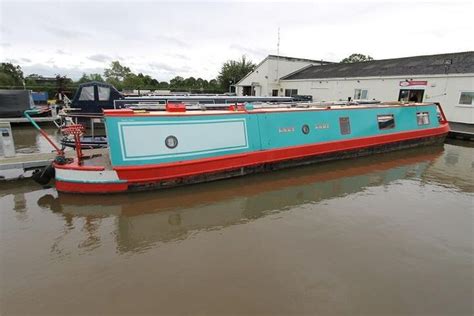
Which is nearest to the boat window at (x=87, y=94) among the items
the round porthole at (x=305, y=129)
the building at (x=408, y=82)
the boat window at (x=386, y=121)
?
the round porthole at (x=305, y=129)

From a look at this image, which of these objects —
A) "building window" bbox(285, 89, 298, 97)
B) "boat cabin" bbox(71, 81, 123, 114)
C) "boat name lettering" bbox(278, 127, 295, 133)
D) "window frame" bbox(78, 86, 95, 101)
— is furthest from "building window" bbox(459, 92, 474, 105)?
"window frame" bbox(78, 86, 95, 101)

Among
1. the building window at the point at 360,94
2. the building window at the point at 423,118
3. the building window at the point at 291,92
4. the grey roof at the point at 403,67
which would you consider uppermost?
the grey roof at the point at 403,67

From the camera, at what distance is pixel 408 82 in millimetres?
16500

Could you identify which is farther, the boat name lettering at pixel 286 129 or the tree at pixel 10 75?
the tree at pixel 10 75

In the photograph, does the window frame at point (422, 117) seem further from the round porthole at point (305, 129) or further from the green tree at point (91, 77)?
the green tree at point (91, 77)

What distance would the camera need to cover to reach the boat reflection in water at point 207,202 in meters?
4.87

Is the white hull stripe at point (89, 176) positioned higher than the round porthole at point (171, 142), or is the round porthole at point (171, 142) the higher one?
the round porthole at point (171, 142)

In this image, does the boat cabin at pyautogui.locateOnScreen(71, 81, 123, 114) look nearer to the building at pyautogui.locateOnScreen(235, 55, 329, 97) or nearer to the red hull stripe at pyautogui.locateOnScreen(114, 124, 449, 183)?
the red hull stripe at pyautogui.locateOnScreen(114, 124, 449, 183)

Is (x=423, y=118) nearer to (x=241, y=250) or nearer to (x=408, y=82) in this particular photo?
(x=408, y=82)

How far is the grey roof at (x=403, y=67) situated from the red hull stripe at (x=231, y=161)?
8490 millimetres

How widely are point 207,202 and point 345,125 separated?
5302 mm

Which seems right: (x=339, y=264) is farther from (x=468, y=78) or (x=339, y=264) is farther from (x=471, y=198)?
(x=468, y=78)

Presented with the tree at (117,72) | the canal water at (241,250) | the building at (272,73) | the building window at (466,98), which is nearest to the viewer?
the canal water at (241,250)

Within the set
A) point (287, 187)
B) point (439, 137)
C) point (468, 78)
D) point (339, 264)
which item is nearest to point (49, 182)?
point (287, 187)
